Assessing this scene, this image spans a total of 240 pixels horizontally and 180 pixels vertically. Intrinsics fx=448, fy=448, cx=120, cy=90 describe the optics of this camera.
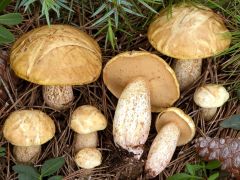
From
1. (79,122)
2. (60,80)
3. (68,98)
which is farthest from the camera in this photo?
(68,98)

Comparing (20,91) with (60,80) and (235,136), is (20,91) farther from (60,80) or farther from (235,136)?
(235,136)

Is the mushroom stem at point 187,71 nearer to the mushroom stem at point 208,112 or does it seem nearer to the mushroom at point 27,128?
the mushroom stem at point 208,112

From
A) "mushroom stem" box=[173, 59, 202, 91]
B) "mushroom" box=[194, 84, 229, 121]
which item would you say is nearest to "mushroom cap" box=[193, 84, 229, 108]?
"mushroom" box=[194, 84, 229, 121]

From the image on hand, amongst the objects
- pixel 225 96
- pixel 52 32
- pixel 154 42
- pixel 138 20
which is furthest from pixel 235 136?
pixel 52 32

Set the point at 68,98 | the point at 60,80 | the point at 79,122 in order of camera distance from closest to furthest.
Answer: the point at 60,80, the point at 79,122, the point at 68,98

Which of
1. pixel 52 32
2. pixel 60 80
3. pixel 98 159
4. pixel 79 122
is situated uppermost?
pixel 52 32

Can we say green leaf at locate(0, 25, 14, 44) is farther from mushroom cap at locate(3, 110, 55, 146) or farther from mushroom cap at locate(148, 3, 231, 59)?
mushroom cap at locate(148, 3, 231, 59)

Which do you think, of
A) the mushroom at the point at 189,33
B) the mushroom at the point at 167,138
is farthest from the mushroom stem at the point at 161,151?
the mushroom at the point at 189,33
